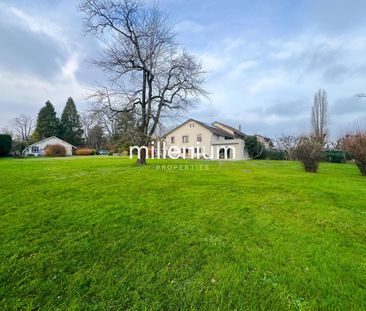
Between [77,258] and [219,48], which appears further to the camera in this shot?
[219,48]

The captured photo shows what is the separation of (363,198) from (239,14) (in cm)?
948

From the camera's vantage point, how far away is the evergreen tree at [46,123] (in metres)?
47.2

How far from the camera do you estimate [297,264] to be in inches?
120

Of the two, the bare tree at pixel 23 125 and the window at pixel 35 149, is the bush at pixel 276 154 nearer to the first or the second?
the window at pixel 35 149

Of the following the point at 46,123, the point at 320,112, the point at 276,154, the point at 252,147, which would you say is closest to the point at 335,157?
the point at 276,154

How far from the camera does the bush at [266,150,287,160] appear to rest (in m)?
35.0

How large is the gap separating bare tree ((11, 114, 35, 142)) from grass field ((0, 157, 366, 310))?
6128 cm

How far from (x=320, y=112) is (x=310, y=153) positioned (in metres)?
28.2

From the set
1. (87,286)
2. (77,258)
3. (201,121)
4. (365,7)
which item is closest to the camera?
(87,286)

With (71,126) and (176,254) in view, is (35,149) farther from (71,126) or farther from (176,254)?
(176,254)

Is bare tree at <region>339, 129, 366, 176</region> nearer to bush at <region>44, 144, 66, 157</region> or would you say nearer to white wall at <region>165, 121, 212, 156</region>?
white wall at <region>165, 121, 212, 156</region>

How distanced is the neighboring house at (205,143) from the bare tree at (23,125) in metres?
42.0

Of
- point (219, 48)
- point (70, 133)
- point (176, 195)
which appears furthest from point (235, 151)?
point (70, 133)

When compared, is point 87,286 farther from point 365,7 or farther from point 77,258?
point 365,7
